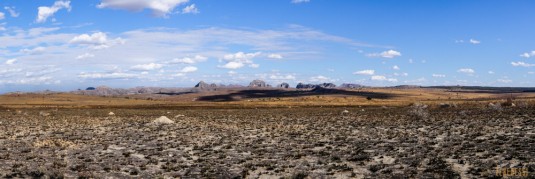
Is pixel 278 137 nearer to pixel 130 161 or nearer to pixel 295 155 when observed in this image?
pixel 295 155

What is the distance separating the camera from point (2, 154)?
25.9 metres

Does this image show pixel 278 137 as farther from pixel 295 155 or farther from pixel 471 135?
pixel 471 135

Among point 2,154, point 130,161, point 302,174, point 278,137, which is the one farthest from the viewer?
point 278,137

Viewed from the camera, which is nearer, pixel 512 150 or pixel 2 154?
pixel 512 150

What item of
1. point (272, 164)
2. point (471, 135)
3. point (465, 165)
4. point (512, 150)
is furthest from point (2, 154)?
point (471, 135)

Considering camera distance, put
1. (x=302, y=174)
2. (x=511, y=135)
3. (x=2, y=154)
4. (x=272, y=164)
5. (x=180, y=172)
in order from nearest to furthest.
Answer: (x=302, y=174)
(x=180, y=172)
(x=272, y=164)
(x=2, y=154)
(x=511, y=135)

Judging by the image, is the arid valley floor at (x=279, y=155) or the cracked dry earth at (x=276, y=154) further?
the cracked dry earth at (x=276, y=154)

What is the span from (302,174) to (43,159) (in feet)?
47.6

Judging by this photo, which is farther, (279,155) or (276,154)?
(276,154)

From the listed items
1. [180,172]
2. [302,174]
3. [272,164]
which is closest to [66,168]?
[180,172]

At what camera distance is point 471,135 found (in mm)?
32906

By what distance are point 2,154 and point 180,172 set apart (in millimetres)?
12423

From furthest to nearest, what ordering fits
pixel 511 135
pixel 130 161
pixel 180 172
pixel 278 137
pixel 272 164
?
pixel 278 137 < pixel 511 135 < pixel 130 161 < pixel 272 164 < pixel 180 172

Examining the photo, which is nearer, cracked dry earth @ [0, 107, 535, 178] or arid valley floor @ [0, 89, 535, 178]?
arid valley floor @ [0, 89, 535, 178]
